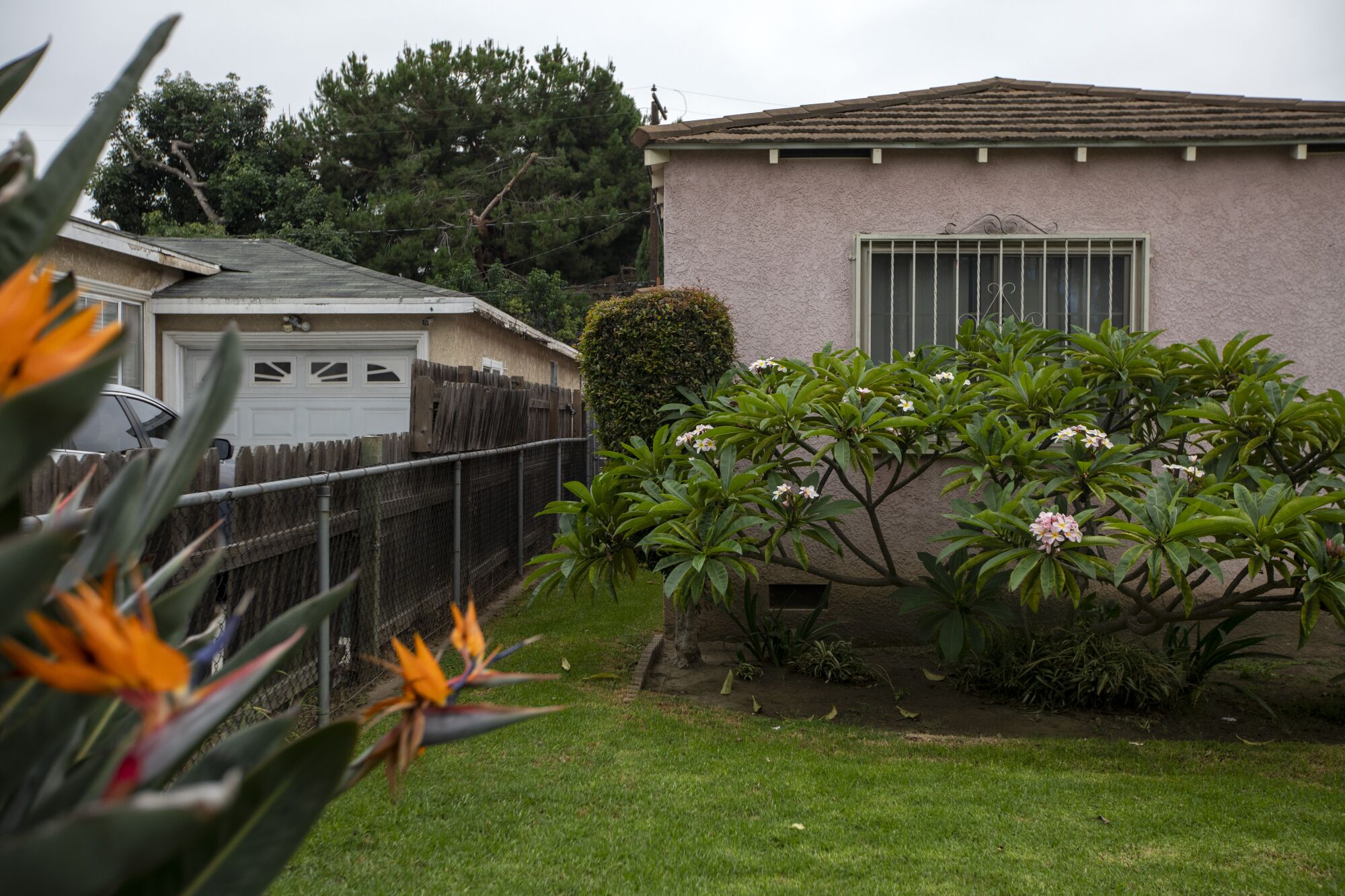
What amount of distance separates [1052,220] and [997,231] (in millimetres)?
402

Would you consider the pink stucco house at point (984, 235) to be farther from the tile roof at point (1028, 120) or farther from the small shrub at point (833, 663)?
the small shrub at point (833, 663)

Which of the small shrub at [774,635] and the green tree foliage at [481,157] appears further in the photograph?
the green tree foliage at [481,157]

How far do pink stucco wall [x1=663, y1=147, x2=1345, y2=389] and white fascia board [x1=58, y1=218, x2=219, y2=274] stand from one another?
6.46 meters

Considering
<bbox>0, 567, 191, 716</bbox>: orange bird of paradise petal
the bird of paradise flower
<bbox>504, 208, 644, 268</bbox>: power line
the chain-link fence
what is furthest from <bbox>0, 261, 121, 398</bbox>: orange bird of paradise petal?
<bbox>504, 208, 644, 268</bbox>: power line

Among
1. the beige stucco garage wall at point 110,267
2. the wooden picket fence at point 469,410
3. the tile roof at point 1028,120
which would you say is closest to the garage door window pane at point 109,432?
the wooden picket fence at point 469,410

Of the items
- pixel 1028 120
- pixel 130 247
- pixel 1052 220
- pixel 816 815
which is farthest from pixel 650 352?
pixel 130 247

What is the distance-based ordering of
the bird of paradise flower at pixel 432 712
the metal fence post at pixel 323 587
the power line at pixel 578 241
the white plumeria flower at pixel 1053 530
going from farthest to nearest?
the power line at pixel 578 241
the metal fence post at pixel 323 587
the white plumeria flower at pixel 1053 530
the bird of paradise flower at pixel 432 712

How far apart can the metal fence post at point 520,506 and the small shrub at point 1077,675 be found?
5.33 m

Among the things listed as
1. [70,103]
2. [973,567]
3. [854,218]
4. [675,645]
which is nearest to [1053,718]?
[973,567]

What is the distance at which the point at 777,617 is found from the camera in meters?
7.09

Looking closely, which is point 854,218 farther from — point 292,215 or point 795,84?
point 795,84

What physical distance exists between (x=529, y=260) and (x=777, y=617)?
27982 mm

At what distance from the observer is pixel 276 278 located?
1432 cm

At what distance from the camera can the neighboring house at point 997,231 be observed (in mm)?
7617
